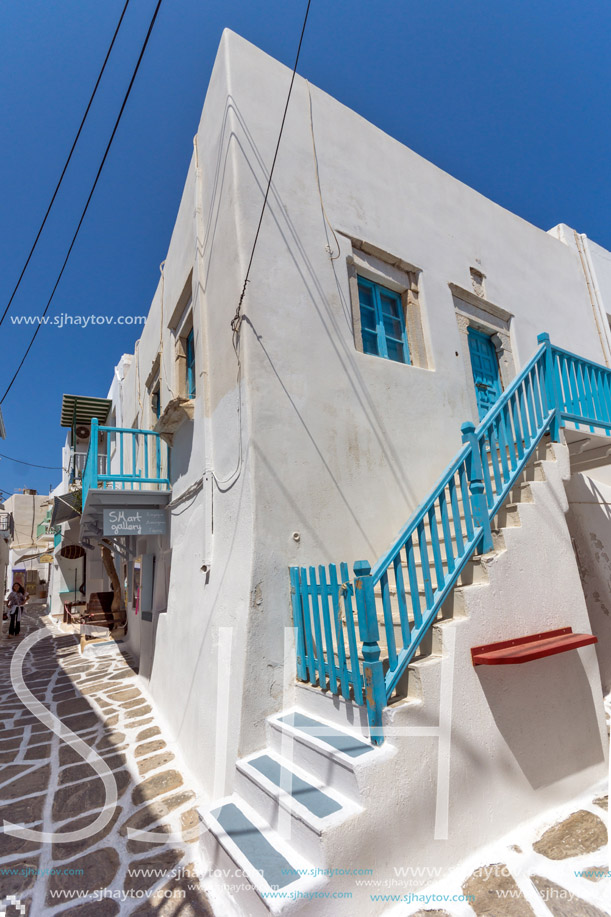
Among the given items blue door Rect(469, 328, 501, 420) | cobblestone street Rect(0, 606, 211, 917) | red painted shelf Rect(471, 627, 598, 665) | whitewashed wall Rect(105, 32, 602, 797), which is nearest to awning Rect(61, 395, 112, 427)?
whitewashed wall Rect(105, 32, 602, 797)

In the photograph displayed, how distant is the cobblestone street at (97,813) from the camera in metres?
2.84

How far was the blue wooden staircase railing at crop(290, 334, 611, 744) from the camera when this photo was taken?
286 cm

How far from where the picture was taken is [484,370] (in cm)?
691

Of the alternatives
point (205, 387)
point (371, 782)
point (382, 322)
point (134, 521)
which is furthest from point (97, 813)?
point (382, 322)

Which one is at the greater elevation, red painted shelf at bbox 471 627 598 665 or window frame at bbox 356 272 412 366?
window frame at bbox 356 272 412 366

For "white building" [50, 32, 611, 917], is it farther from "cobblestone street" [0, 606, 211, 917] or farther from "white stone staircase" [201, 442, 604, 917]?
"cobblestone street" [0, 606, 211, 917]

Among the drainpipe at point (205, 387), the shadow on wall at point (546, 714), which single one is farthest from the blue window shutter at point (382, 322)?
the shadow on wall at point (546, 714)

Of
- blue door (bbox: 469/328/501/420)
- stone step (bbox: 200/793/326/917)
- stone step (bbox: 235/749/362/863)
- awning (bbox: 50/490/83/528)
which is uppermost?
blue door (bbox: 469/328/501/420)

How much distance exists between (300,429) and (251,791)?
2875mm

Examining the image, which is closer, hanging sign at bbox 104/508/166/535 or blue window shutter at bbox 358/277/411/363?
blue window shutter at bbox 358/277/411/363

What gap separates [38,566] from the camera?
112 ft

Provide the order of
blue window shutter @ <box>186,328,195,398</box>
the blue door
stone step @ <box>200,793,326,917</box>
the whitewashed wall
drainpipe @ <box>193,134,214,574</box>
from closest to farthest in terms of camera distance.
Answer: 1. stone step @ <box>200,793,326,917</box>
2. the whitewashed wall
3. drainpipe @ <box>193,134,214,574</box>
4. blue window shutter @ <box>186,328,195,398</box>
5. the blue door

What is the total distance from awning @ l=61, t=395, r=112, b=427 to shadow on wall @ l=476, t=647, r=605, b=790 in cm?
1458

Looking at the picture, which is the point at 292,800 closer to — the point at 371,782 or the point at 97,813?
the point at 371,782
